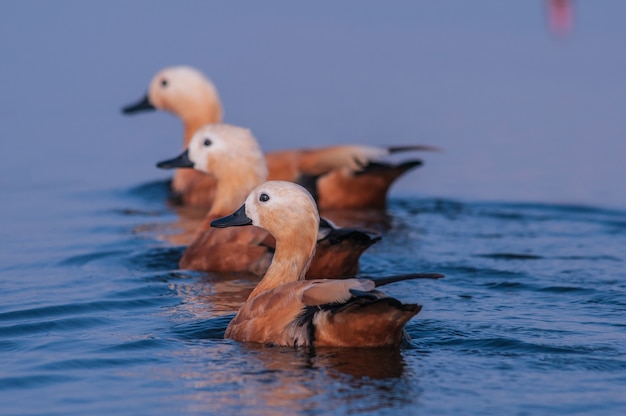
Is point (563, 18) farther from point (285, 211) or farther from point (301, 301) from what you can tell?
point (301, 301)

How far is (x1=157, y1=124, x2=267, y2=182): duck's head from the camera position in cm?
1066

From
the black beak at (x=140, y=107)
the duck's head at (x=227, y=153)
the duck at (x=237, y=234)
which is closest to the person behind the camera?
the duck at (x=237, y=234)

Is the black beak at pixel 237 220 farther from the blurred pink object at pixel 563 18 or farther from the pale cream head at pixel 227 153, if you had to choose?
the blurred pink object at pixel 563 18

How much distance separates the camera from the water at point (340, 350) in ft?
20.6

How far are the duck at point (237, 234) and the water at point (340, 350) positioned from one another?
217mm

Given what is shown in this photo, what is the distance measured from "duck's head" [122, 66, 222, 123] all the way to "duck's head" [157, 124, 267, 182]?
322 centimetres

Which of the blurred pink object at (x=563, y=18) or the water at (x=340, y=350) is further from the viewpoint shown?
the blurred pink object at (x=563, y=18)

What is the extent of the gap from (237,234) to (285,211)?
1.96m

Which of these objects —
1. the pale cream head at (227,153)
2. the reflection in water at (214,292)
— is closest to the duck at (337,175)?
the pale cream head at (227,153)

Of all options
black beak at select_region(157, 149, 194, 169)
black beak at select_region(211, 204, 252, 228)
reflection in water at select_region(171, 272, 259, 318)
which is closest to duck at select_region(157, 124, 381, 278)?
black beak at select_region(157, 149, 194, 169)

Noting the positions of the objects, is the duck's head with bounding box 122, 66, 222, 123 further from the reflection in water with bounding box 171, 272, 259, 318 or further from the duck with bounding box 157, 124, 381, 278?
the reflection in water with bounding box 171, 272, 259, 318

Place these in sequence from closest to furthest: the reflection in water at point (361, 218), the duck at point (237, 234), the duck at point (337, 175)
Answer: the duck at point (237, 234)
the reflection in water at point (361, 218)
the duck at point (337, 175)

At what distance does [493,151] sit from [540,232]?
2.80 m

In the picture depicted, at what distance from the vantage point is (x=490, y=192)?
12.7 m
